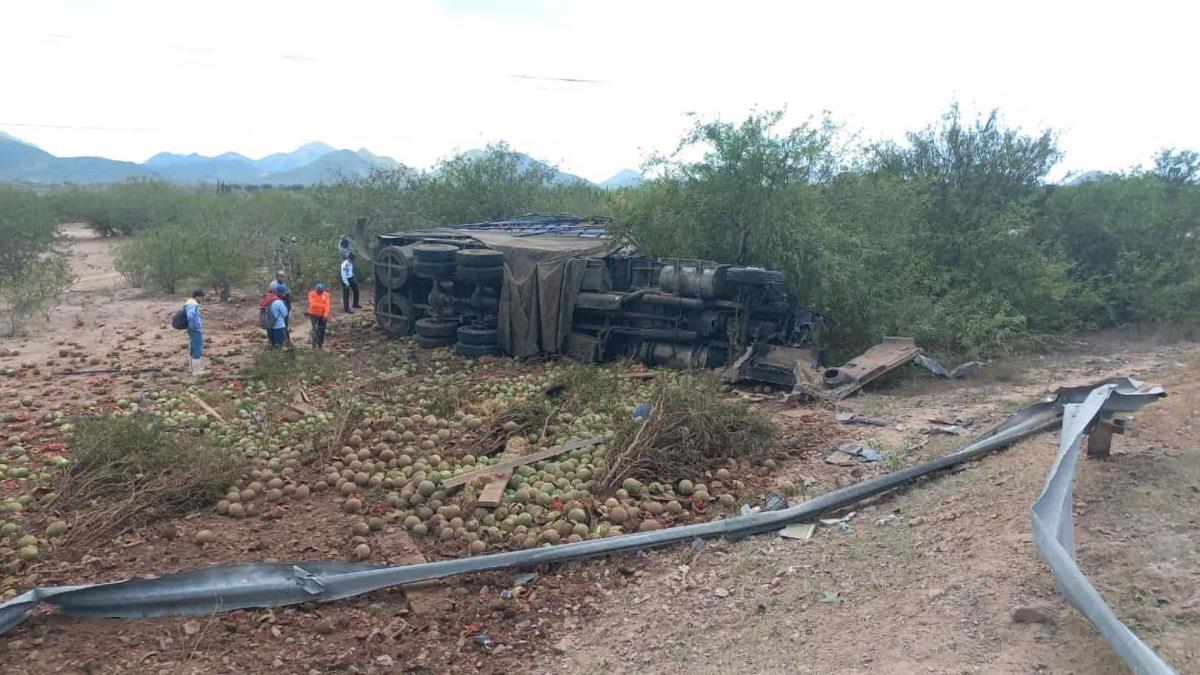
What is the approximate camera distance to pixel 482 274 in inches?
501

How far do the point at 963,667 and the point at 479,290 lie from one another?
34.8 feet

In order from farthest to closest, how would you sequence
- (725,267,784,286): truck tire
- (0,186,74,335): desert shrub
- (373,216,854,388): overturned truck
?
(0,186,74,335): desert shrub → (373,216,854,388): overturned truck → (725,267,784,286): truck tire

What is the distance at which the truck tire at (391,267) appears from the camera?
14.0 metres

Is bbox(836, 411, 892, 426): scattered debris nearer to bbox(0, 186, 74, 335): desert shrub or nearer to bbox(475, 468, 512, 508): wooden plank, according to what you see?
bbox(475, 468, 512, 508): wooden plank

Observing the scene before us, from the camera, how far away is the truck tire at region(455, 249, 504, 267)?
41.6 ft

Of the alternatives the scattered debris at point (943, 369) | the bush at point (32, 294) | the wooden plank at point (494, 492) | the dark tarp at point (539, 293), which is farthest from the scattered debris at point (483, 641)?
the bush at point (32, 294)

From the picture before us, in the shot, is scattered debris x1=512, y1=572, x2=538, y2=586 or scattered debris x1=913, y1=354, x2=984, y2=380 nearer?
scattered debris x1=512, y1=572, x2=538, y2=586

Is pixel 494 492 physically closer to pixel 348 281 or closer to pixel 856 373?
pixel 856 373

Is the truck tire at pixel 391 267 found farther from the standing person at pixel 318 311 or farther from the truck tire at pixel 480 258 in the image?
the truck tire at pixel 480 258

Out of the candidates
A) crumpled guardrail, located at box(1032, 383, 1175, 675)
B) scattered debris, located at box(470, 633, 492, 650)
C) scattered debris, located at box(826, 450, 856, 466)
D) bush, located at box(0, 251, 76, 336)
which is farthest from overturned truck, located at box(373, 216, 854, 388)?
bush, located at box(0, 251, 76, 336)

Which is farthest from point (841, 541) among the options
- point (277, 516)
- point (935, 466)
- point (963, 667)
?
point (277, 516)

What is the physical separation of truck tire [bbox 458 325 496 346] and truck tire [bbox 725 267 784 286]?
4071 mm

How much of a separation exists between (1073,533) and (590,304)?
27.1 feet

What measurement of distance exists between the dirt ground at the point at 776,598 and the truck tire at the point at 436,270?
6711 mm
